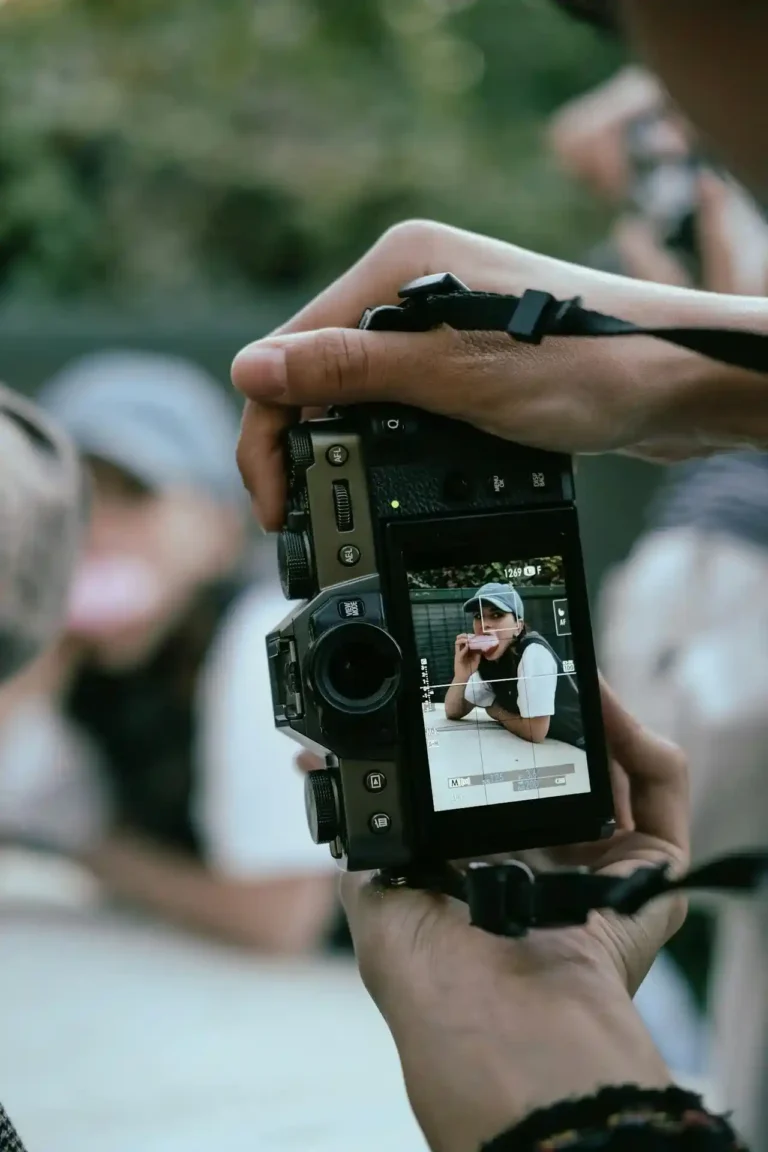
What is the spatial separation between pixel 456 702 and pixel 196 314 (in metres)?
1.73

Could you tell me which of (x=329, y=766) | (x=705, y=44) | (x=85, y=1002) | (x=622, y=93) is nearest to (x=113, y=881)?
(x=85, y=1002)

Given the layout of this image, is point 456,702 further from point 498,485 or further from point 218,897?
point 218,897

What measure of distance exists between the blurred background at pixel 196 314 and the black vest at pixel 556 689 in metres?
0.24

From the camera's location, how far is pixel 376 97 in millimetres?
2838

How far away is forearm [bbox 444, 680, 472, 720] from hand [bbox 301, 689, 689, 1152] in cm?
7

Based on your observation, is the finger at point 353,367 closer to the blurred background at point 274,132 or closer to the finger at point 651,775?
the finger at point 651,775

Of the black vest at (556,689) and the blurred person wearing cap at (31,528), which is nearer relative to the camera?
the black vest at (556,689)

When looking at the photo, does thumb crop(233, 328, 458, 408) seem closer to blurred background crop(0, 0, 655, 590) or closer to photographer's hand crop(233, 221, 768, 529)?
photographer's hand crop(233, 221, 768, 529)

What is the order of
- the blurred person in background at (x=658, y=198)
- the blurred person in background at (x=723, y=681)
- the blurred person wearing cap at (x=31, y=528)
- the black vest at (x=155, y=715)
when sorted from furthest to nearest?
the black vest at (x=155, y=715)
the blurred person in background at (x=658, y=198)
the blurred person in background at (x=723, y=681)
the blurred person wearing cap at (x=31, y=528)

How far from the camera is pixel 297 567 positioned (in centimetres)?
51

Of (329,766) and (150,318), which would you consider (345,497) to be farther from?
(150,318)

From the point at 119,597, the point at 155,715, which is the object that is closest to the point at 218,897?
the point at 155,715

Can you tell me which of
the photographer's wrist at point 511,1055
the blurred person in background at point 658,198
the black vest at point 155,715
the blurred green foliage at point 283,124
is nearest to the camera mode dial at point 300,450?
the photographer's wrist at point 511,1055

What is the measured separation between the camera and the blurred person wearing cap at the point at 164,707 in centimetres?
142
